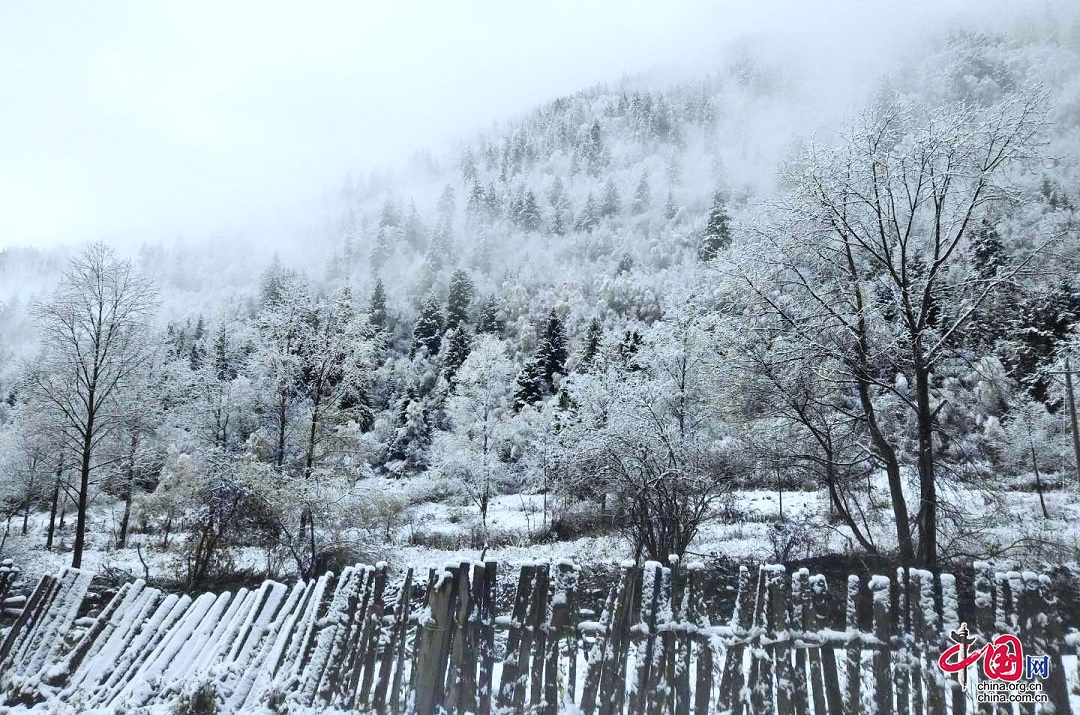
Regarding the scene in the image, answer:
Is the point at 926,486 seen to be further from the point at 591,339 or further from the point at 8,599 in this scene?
the point at 591,339

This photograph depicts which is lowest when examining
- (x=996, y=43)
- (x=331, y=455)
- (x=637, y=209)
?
(x=331, y=455)

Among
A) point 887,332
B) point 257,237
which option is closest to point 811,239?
point 887,332

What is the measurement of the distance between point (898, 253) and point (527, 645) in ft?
37.8

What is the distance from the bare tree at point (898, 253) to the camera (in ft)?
31.9

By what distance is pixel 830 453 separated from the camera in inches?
445

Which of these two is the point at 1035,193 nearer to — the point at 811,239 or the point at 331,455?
the point at 811,239

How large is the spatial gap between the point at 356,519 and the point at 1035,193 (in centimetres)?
1596

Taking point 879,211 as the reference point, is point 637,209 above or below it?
above

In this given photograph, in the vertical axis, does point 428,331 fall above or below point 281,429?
above

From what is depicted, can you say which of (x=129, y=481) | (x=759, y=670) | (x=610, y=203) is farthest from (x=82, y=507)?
(x=610, y=203)

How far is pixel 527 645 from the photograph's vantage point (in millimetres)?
4250

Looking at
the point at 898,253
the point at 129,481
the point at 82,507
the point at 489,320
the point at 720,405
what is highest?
the point at 489,320

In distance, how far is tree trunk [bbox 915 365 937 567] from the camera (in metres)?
9.12

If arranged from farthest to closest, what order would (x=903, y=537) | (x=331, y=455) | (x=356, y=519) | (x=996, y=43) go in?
(x=996, y=43) < (x=331, y=455) < (x=356, y=519) < (x=903, y=537)
